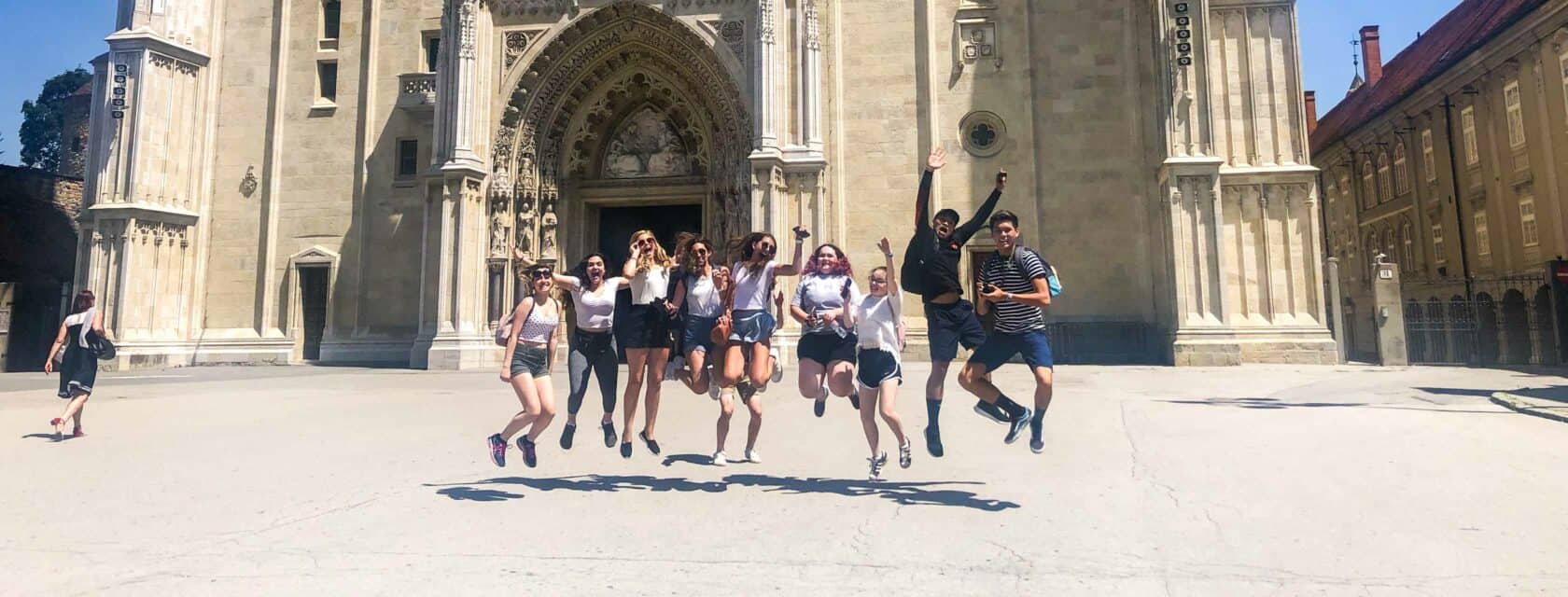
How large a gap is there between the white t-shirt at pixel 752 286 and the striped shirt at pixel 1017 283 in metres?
1.67

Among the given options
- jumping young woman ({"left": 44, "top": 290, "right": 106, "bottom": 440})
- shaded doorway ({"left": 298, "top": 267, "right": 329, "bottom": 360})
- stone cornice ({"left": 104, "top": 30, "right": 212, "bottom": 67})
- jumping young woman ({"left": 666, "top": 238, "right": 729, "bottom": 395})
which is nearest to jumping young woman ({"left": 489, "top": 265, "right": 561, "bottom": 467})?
jumping young woman ({"left": 666, "top": 238, "right": 729, "bottom": 395})

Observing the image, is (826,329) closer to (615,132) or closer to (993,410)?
(993,410)

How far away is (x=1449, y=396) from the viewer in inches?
418

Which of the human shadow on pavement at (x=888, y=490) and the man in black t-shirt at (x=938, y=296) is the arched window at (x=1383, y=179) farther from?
the human shadow on pavement at (x=888, y=490)

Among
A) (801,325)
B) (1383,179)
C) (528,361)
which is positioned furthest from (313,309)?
A: (1383,179)

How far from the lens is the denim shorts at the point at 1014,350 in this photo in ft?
18.1

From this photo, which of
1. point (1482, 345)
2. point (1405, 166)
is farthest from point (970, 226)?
point (1405, 166)

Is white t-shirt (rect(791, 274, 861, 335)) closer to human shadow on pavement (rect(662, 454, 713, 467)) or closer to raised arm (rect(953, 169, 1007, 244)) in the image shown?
raised arm (rect(953, 169, 1007, 244))

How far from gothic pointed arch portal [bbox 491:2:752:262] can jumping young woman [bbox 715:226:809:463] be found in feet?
41.5

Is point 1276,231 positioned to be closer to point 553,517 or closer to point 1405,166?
point 553,517

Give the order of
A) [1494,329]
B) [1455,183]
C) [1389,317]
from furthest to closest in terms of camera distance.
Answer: [1455,183] < [1494,329] < [1389,317]

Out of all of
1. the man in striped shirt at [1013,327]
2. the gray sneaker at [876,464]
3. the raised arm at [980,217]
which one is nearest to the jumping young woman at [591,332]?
the gray sneaker at [876,464]

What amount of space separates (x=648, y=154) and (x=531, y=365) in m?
17.6

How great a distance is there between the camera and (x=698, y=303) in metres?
6.41
